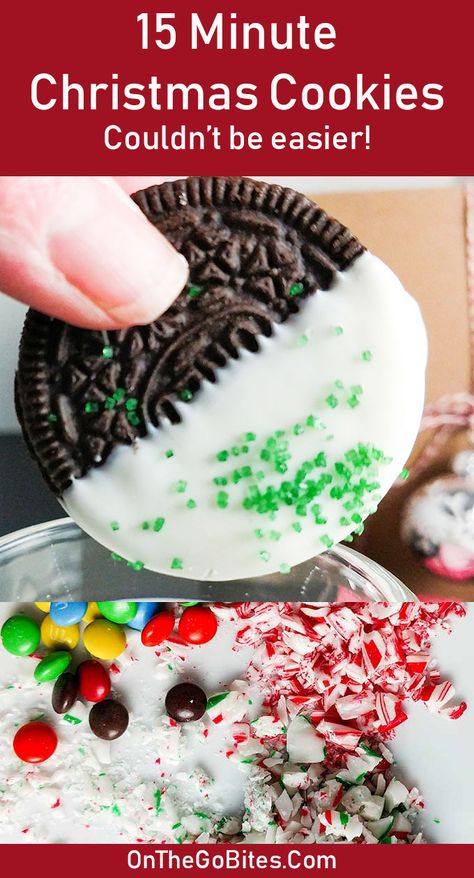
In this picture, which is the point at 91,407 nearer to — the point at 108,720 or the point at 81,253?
the point at 81,253

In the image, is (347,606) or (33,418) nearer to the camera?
(33,418)

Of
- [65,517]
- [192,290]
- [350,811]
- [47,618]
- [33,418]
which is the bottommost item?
[350,811]

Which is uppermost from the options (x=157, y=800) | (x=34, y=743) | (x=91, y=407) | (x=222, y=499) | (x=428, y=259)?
(x=428, y=259)

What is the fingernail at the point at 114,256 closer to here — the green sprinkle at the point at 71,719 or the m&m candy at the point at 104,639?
the m&m candy at the point at 104,639

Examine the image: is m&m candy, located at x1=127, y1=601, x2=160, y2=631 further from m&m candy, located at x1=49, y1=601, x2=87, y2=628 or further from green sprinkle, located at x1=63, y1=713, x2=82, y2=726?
green sprinkle, located at x1=63, y1=713, x2=82, y2=726

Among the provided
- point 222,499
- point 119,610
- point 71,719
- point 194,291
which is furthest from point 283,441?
point 71,719

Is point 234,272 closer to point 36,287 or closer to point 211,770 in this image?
point 36,287
